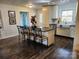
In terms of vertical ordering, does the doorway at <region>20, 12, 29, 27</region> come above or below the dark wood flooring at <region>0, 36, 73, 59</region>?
above

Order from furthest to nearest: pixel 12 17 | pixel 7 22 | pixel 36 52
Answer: pixel 12 17 → pixel 7 22 → pixel 36 52

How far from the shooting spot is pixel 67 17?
6.55 metres

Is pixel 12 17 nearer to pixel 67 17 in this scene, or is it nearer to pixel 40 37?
pixel 40 37

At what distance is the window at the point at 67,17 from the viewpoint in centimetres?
636

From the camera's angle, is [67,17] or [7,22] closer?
[7,22]

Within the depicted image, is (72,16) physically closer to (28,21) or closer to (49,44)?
(49,44)

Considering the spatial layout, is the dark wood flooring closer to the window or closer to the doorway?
the window

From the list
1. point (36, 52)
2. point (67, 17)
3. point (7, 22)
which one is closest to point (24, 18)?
point (7, 22)

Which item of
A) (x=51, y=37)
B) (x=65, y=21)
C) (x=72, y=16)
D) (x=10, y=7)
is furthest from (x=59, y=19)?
(x=10, y=7)

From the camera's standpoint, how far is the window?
6.36 m

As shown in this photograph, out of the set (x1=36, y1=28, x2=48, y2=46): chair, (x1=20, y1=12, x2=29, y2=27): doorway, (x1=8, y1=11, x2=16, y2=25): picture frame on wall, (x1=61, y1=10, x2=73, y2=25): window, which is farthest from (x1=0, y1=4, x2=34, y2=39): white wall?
(x1=61, y1=10, x2=73, y2=25): window

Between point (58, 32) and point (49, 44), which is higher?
point (58, 32)

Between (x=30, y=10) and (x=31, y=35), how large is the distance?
3.73 m

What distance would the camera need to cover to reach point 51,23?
6723 millimetres
